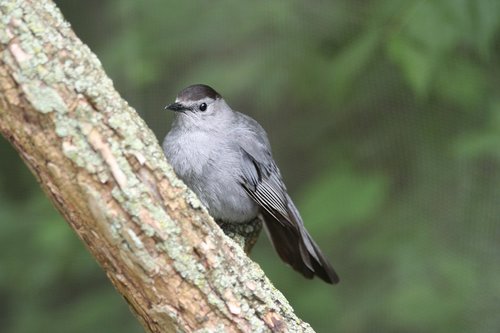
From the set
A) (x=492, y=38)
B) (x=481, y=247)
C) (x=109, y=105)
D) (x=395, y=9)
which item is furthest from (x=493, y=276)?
(x=109, y=105)

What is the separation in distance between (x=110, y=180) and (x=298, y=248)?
5.04ft

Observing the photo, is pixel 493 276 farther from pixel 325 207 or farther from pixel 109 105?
pixel 109 105

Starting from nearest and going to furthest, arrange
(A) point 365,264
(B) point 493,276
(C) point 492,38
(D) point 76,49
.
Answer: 1. (D) point 76,49
2. (C) point 492,38
3. (B) point 493,276
4. (A) point 365,264

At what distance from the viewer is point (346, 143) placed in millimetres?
4188

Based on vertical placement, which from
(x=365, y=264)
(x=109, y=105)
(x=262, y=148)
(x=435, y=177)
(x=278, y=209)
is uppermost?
(x=435, y=177)

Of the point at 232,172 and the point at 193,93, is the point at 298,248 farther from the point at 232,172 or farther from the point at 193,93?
the point at 193,93

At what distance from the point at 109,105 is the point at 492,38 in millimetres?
2128

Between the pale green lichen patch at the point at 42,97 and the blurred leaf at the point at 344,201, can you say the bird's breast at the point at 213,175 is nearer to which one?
the blurred leaf at the point at 344,201

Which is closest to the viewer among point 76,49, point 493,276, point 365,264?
point 76,49

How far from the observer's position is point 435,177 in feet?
13.1

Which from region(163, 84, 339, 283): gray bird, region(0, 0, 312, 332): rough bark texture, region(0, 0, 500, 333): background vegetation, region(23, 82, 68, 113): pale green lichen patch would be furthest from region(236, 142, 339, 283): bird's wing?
region(23, 82, 68, 113): pale green lichen patch

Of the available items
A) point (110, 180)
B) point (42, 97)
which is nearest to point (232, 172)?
point (110, 180)

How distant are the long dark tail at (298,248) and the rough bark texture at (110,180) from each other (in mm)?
1130

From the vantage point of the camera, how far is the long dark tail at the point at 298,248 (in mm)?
3297
